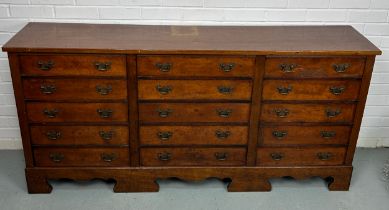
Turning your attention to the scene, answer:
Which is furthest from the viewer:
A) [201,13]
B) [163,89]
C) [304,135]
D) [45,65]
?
[201,13]

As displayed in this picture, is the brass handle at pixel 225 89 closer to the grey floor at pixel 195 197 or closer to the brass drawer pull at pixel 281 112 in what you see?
the brass drawer pull at pixel 281 112

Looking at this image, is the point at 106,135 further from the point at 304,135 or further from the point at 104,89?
the point at 304,135

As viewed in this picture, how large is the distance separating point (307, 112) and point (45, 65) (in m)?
1.67

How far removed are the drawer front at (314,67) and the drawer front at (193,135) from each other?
45 centimetres

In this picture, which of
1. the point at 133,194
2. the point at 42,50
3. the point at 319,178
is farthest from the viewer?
the point at 319,178

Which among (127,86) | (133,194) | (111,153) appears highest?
(127,86)

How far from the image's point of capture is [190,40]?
2.94 m

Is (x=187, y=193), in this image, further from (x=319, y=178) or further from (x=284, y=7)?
(x=284, y=7)

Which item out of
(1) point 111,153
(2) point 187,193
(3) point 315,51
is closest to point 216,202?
(2) point 187,193

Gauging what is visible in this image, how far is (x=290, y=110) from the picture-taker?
9.84ft

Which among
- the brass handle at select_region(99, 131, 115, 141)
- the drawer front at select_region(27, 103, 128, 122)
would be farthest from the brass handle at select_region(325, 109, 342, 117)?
the brass handle at select_region(99, 131, 115, 141)

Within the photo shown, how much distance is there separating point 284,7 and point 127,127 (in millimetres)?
1408

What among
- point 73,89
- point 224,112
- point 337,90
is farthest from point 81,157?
point 337,90

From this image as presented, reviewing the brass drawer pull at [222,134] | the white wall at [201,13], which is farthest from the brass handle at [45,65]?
the brass drawer pull at [222,134]
